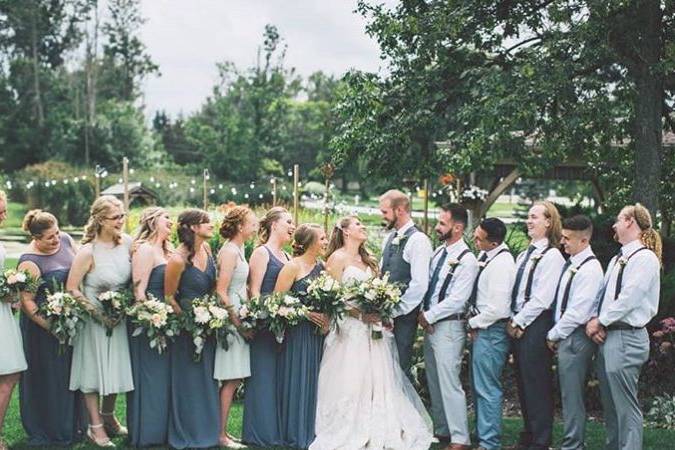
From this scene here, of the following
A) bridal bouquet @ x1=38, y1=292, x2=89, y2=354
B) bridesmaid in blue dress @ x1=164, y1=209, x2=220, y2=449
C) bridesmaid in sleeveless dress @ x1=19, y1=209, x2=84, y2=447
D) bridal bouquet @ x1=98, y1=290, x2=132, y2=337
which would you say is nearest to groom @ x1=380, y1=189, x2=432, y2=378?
bridesmaid in blue dress @ x1=164, y1=209, x2=220, y2=449

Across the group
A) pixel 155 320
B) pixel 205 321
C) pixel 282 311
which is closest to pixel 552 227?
pixel 282 311

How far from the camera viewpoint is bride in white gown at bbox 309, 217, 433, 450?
7.33 m

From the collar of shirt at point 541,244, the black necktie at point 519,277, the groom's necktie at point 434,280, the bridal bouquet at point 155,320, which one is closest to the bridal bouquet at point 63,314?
the bridal bouquet at point 155,320

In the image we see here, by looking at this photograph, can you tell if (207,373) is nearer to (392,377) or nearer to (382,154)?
(392,377)

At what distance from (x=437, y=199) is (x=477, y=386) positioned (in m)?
29.9

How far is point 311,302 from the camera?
7.47 meters

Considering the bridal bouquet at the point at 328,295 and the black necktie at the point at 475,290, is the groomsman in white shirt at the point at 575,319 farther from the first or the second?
the bridal bouquet at the point at 328,295

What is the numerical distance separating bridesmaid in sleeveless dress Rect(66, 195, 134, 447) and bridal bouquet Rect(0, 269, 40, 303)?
286mm

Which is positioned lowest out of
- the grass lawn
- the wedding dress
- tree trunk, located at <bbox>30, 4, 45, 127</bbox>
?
the grass lawn

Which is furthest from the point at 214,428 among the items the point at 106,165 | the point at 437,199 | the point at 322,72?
the point at 322,72

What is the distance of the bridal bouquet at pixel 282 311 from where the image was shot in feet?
23.8

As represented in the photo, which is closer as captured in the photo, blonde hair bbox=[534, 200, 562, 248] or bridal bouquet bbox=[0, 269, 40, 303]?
bridal bouquet bbox=[0, 269, 40, 303]

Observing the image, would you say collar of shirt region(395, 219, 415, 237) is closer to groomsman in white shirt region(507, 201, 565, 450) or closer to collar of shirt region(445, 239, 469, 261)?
collar of shirt region(445, 239, 469, 261)

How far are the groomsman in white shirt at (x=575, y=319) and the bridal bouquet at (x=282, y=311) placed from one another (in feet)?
6.71
